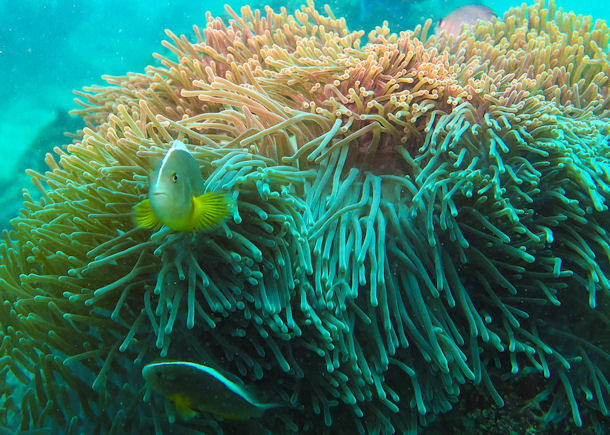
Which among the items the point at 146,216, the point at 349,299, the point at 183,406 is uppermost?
the point at 146,216

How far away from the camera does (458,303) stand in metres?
1.97

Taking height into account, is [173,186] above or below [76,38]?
below

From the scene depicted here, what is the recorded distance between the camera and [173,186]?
1.20 m

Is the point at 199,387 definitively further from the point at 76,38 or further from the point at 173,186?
the point at 76,38

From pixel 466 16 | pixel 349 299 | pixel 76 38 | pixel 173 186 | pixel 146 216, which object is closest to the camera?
pixel 173 186

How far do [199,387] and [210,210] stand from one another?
2.16 feet

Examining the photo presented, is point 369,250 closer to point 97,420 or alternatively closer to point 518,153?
point 518,153

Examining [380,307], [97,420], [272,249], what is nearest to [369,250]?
[380,307]

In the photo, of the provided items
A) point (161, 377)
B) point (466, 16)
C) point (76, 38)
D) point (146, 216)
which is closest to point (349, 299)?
point (161, 377)

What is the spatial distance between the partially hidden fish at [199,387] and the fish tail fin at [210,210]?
516 mm

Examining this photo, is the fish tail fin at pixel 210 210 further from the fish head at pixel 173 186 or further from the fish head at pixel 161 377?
the fish head at pixel 161 377

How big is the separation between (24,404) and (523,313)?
2.31 m

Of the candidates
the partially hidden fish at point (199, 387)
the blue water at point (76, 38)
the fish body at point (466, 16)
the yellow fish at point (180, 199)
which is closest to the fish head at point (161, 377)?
the partially hidden fish at point (199, 387)

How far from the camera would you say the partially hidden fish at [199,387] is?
1.47m
